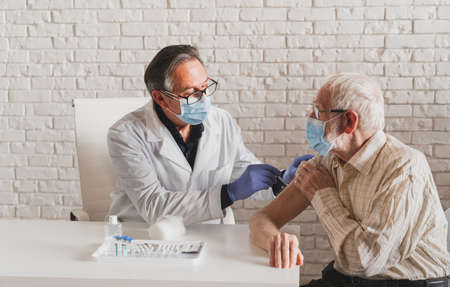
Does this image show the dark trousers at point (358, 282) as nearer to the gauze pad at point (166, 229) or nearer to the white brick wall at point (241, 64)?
the gauze pad at point (166, 229)

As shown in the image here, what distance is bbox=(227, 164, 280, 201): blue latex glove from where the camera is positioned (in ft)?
6.45

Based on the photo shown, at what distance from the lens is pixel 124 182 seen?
2.10 metres

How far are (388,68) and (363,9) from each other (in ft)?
1.13

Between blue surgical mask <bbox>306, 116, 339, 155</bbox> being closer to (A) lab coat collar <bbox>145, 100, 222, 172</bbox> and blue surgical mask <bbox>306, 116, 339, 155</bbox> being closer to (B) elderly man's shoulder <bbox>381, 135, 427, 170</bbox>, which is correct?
(B) elderly man's shoulder <bbox>381, 135, 427, 170</bbox>

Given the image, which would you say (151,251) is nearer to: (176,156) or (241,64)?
(176,156)

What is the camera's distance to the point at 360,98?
165 cm

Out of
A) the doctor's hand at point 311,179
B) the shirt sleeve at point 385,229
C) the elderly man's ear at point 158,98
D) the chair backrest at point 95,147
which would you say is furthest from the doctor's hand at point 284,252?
the chair backrest at point 95,147

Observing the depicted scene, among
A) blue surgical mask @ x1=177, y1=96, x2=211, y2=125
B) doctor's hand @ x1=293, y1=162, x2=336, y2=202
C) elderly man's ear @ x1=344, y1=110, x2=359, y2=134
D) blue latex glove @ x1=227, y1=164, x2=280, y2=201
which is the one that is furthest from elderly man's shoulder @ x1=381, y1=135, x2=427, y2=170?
blue surgical mask @ x1=177, y1=96, x2=211, y2=125

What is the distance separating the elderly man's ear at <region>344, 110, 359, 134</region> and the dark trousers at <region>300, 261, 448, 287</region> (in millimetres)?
496

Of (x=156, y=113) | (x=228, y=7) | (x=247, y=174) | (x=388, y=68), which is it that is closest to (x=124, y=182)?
(x=156, y=113)

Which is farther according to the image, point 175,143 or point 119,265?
point 175,143

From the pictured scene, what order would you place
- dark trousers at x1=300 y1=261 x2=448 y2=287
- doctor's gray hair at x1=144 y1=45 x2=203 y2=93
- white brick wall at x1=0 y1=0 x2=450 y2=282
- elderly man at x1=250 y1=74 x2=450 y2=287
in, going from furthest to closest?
white brick wall at x1=0 y1=0 x2=450 y2=282, doctor's gray hair at x1=144 y1=45 x2=203 y2=93, dark trousers at x1=300 y1=261 x2=448 y2=287, elderly man at x1=250 y1=74 x2=450 y2=287

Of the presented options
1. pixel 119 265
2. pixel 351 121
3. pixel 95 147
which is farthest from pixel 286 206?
pixel 95 147

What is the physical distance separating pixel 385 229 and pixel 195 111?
93 cm
